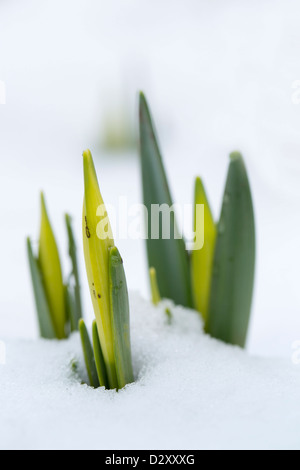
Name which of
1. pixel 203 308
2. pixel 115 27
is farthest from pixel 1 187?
pixel 203 308

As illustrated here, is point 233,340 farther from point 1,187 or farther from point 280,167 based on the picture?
point 1,187

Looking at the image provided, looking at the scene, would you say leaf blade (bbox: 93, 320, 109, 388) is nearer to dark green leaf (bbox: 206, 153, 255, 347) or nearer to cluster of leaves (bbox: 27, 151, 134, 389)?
cluster of leaves (bbox: 27, 151, 134, 389)

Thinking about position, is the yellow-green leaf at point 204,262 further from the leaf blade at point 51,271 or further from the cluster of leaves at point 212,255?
the leaf blade at point 51,271

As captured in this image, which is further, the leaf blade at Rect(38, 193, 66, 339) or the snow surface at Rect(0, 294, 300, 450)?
the leaf blade at Rect(38, 193, 66, 339)

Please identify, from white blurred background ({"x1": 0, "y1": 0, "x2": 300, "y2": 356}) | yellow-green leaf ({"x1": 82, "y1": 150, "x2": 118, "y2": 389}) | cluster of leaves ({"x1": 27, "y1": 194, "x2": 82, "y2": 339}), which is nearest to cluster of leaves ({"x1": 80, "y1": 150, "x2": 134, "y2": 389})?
yellow-green leaf ({"x1": 82, "y1": 150, "x2": 118, "y2": 389})

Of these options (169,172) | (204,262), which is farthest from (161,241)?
(169,172)
